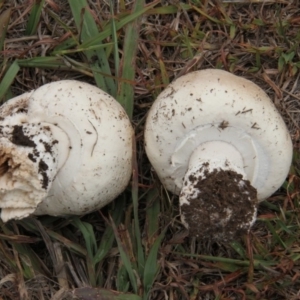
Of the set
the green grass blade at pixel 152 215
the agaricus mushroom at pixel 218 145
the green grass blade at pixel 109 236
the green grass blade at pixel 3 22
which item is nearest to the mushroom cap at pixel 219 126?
the agaricus mushroom at pixel 218 145

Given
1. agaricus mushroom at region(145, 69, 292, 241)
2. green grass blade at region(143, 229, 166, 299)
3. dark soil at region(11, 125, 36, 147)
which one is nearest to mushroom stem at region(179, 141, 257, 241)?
agaricus mushroom at region(145, 69, 292, 241)

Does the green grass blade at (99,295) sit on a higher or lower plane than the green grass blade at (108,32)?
lower

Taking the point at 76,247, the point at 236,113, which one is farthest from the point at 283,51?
the point at 76,247

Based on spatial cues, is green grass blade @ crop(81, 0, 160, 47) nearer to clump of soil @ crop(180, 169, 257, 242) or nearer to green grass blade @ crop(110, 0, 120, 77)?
green grass blade @ crop(110, 0, 120, 77)

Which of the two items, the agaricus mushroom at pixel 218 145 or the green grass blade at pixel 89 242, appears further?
the green grass blade at pixel 89 242

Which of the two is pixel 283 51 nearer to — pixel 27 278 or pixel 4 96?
pixel 4 96

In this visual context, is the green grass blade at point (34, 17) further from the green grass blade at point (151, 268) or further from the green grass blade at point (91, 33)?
the green grass blade at point (151, 268)
